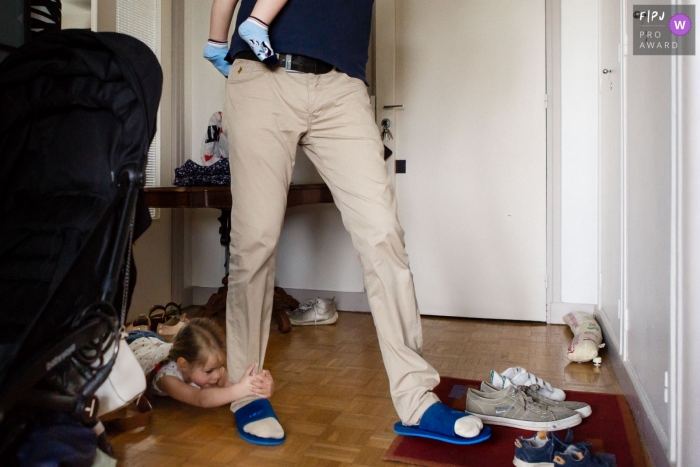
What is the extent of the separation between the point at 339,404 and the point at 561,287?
5.53 ft

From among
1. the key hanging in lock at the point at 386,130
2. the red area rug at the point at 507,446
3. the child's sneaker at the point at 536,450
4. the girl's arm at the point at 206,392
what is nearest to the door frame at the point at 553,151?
the key hanging in lock at the point at 386,130

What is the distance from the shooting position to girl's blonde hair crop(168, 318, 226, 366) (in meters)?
1.86

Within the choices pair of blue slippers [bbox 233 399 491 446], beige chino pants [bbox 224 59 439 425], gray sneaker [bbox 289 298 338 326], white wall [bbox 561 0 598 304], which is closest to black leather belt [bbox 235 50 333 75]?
beige chino pants [bbox 224 59 439 425]

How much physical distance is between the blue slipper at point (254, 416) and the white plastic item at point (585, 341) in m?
1.29

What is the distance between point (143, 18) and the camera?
10.5 ft

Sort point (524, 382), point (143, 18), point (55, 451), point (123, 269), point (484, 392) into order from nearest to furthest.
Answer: point (55, 451)
point (123, 269)
point (484, 392)
point (524, 382)
point (143, 18)

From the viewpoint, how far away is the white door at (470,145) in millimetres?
3201

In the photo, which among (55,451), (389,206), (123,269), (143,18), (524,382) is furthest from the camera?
(143,18)

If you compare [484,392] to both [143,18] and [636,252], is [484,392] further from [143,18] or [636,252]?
[143,18]

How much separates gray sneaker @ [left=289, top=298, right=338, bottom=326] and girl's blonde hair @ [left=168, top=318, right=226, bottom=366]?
126 cm

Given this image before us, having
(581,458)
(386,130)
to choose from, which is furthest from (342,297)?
(581,458)

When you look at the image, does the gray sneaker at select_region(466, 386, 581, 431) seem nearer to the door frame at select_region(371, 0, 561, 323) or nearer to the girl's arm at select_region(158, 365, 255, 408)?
the girl's arm at select_region(158, 365, 255, 408)

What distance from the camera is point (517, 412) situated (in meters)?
1.76

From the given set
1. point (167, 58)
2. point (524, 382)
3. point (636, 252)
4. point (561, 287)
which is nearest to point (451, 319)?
point (561, 287)
